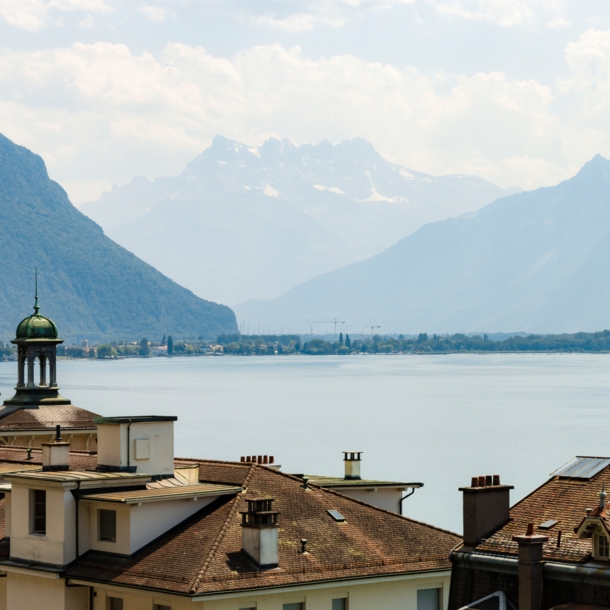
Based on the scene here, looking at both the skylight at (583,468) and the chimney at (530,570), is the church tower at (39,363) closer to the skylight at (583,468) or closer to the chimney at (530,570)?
the skylight at (583,468)

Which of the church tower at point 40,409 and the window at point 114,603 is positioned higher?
the church tower at point 40,409

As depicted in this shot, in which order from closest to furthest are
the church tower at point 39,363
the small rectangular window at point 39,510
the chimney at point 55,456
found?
the small rectangular window at point 39,510 < the chimney at point 55,456 < the church tower at point 39,363

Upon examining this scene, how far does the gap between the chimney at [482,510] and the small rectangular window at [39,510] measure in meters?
8.54

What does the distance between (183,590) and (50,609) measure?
391 centimetres

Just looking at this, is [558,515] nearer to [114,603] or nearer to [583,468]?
[583,468]

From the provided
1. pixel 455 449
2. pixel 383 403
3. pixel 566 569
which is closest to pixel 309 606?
pixel 566 569

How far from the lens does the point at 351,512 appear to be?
25.1 metres

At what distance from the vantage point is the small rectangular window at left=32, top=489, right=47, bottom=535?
23906mm

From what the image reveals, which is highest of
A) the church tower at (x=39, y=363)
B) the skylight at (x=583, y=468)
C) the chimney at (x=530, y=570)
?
the church tower at (x=39, y=363)

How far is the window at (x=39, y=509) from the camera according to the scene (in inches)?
942

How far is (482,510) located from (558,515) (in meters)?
1.05

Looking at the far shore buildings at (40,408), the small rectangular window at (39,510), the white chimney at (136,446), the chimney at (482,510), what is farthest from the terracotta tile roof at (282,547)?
the far shore buildings at (40,408)

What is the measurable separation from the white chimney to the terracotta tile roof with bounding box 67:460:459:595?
0.91m

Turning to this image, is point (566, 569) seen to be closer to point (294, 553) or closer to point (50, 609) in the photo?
point (294, 553)
